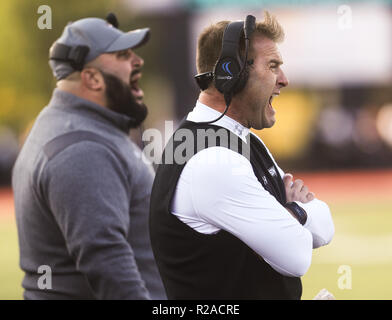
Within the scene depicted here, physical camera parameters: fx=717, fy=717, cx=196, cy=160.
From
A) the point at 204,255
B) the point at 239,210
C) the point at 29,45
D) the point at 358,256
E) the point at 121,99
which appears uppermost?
the point at 29,45

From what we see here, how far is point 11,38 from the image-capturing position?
87.0ft

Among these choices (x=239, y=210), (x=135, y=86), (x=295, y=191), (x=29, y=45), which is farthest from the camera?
(x=29, y=45)

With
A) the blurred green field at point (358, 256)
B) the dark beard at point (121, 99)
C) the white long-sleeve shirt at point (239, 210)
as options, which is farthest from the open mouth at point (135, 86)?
the blurred green field at point (358, 256)

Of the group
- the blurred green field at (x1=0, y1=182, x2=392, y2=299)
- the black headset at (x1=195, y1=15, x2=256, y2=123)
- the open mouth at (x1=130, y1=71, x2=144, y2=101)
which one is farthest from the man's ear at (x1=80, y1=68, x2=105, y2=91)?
the blurred green field at (x1=0, y1=182, x2=392, y2=299)

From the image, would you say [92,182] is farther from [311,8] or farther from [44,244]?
[311,8]

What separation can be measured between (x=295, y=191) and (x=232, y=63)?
2.00 feet

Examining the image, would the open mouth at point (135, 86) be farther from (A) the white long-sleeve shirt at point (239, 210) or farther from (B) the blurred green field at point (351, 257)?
(B) the blurred green field at point (351, 257)

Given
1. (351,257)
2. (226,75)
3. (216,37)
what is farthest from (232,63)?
(351,257)

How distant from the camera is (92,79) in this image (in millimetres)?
3852

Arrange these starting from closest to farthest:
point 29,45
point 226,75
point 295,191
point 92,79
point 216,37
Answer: point 226,75
point 216,37
point 295,191
point 92,79
point 29,45

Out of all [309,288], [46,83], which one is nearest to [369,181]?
[46,83]

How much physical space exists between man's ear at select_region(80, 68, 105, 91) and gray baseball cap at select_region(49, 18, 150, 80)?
0.05m

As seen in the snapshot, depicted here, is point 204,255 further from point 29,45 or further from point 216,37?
point 29,45

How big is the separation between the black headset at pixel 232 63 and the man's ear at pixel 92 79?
1.21 metres
